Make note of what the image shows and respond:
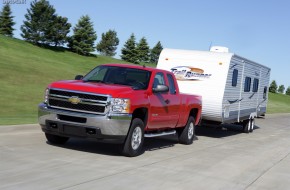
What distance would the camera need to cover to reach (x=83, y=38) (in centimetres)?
7306

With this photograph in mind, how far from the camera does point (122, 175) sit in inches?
304

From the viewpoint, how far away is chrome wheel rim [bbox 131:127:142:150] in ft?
31.9

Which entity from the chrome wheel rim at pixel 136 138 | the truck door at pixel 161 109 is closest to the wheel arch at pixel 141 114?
the truck door at pixel 161 109

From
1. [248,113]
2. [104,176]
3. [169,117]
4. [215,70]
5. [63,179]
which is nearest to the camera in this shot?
[63,179]

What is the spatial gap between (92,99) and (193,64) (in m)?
7.12

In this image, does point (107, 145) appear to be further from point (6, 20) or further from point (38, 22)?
point (6, 20)

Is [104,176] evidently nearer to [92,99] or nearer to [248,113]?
[92,99]

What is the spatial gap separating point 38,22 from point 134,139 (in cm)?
6139

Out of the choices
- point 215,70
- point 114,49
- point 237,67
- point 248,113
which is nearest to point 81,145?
point 215,70

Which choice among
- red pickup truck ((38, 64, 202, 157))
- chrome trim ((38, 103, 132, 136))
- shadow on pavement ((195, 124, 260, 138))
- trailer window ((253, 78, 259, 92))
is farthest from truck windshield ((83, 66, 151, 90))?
trailer window ((253, 78, 259, 92))

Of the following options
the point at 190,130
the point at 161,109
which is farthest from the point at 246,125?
the point at 161,109

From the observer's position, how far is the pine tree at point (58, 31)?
6871 cm

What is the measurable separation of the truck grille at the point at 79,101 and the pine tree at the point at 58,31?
60163mm

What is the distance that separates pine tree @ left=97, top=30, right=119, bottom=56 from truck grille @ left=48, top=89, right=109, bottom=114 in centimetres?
9400
